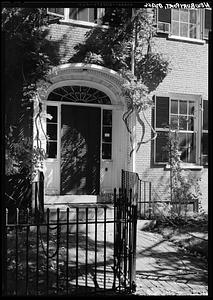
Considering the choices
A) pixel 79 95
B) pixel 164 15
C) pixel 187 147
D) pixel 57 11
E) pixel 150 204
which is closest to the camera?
pixel 150 204

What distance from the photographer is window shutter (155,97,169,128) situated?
931cm

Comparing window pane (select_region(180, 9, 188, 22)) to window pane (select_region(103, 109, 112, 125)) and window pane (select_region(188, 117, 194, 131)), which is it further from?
window pane (select_region(103, 109, 112, 125))

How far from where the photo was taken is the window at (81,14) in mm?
8734

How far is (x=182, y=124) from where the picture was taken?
9758mm

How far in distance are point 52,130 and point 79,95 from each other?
114 cm

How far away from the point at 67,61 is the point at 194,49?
3577mm

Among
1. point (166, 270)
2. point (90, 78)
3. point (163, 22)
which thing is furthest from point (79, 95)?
point (166, 270)

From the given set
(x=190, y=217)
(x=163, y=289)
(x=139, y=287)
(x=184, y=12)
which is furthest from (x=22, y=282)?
(x=184, y=12)

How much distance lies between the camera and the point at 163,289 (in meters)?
4.43

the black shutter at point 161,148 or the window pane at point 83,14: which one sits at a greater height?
the window pane at point 83,14

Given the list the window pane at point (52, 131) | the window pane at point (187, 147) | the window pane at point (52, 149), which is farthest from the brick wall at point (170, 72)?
the window pane at point (52, 149)

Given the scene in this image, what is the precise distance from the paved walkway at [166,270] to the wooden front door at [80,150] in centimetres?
288

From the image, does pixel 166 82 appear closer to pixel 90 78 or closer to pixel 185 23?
pixel 185 23

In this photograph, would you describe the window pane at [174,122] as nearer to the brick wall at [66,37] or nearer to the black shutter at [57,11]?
the brick wall at [66,37]
